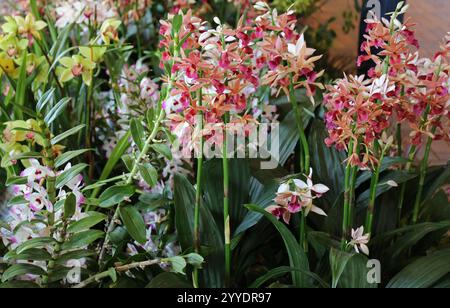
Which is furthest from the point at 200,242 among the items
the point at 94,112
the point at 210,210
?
the point at 94,112

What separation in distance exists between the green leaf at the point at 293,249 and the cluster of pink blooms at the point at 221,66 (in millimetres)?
122

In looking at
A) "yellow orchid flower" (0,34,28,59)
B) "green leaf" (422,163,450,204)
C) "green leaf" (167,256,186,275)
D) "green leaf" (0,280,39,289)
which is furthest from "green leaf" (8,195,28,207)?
"green leaf" (422,163,450,204)

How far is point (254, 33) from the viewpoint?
2.74ft

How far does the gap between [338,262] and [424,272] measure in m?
0.12

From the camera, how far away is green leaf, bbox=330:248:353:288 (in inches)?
30.6

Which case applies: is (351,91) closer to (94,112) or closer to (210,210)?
(210,210)

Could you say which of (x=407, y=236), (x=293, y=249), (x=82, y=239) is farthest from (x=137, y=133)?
(x=407, y=236)

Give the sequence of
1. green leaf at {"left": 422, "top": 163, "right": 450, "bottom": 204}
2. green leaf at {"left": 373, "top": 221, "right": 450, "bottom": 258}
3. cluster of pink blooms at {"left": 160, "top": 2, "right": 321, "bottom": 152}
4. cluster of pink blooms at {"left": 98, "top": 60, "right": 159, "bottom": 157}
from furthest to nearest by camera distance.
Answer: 1. cluster of pink blooms at {"left": 98, "top": 60, "right": 159, "bottom": 157}
2. green leaf at {"left": 422, "top": 163, "right": 450, "bottom": 204}
3. green leaf at {"left": 373, "top": 221, "right": 450, "bottom": 258}
4. cluster of pink blooms at {"left": 160, "top": 2, "right": 321, "bottom": 152}

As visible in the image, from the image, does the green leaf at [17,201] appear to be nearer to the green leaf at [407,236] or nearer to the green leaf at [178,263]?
the green leaf at [178,263]

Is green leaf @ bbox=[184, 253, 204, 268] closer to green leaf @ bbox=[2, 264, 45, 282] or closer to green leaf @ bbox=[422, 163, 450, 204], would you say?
green leaf @ bbox=[2, 264, 45, 282]

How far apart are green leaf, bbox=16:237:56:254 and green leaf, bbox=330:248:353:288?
36 cm

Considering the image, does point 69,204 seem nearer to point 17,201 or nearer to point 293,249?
point 17,201

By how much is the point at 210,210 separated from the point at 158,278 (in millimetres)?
172

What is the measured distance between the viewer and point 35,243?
0.75m
